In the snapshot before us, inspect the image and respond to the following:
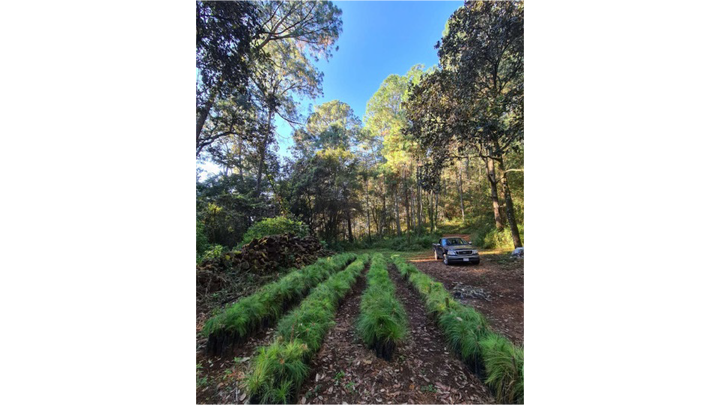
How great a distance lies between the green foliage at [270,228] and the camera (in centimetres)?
768

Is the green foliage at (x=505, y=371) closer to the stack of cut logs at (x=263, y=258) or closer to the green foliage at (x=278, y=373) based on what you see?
the green foliage at (x=278, y=373)

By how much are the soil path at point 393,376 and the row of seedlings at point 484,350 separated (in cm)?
14

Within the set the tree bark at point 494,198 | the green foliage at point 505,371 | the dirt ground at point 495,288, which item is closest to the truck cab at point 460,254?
the dirt ground at point 495,288

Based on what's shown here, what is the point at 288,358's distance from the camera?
2072mm

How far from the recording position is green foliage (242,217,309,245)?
25.2 feet

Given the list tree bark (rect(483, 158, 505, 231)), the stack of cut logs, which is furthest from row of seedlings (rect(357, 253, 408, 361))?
tree bark (rect(483, 158, 505, 231))

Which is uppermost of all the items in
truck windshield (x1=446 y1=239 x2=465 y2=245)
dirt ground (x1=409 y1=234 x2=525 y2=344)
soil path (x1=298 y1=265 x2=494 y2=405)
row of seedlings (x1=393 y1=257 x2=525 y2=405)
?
truck windshield (x1=446 y1=239 x2=465 y2=245)

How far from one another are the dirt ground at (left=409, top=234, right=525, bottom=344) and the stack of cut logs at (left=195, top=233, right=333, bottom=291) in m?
4.86

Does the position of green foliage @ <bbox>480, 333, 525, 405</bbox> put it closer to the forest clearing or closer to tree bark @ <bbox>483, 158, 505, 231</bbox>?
the forest clearing

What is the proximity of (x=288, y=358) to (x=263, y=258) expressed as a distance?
15.2 feet

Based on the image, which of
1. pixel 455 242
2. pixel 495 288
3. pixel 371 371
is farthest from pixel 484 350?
pixel 455 242
